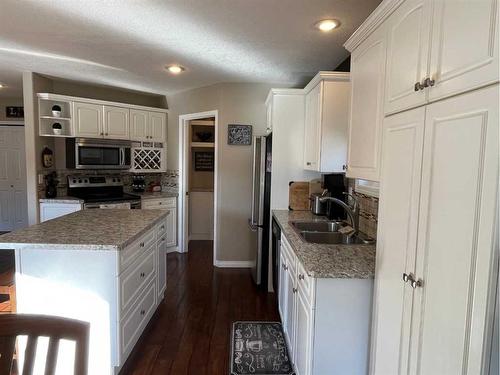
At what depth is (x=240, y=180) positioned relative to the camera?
13.4 feet

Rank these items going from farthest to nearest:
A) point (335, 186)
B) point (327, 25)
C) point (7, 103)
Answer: point (7, 103) < point (335, 186) < point (327, 25)

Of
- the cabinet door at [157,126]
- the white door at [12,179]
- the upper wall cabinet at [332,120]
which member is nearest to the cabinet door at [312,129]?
the upper wall cabinet at [332,120]

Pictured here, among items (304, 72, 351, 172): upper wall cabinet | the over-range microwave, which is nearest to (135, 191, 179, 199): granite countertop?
the over-range microwave

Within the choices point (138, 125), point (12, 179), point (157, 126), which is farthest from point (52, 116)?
point (12, 179)

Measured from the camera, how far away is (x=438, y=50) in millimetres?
1015

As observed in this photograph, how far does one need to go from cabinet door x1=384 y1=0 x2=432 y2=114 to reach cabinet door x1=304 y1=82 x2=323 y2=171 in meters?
1.20

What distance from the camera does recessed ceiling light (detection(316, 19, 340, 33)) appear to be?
2.20 m

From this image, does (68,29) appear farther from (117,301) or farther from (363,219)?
(363,219)

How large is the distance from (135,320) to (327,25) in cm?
254

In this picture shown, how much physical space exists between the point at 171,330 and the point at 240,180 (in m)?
2.07

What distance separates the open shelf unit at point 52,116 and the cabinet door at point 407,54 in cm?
394

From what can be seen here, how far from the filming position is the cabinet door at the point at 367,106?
4.91 ft

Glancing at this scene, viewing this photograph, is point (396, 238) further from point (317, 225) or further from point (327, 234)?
point (317, 225)

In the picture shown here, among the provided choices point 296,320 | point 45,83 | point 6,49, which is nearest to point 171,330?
point 296,320
